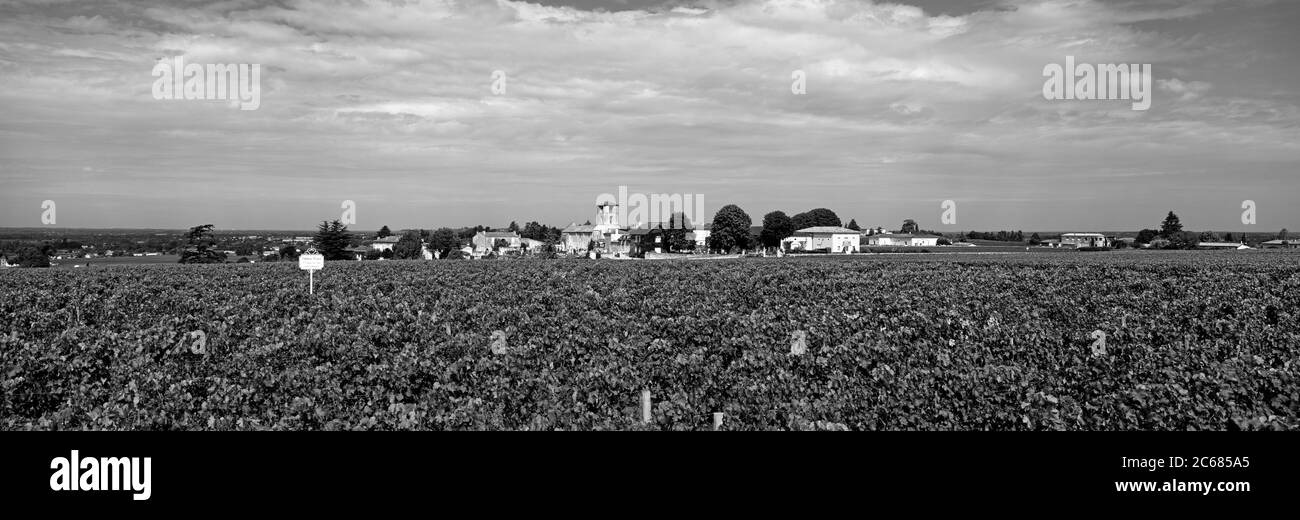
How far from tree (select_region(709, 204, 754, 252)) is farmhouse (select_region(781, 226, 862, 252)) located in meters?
9.43

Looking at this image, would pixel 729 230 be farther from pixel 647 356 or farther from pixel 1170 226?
pixel 647 356

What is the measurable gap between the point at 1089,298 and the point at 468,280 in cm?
2433

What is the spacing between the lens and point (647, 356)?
56.6ft

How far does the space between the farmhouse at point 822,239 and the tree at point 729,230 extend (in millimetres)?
9433

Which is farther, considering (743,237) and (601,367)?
(743,237)

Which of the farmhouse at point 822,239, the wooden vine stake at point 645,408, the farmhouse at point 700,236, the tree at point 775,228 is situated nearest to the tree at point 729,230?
the farmhouse at point 700,236

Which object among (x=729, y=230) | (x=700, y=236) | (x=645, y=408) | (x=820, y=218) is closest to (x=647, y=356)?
(x=645, y=408)

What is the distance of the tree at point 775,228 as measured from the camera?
153375 mm

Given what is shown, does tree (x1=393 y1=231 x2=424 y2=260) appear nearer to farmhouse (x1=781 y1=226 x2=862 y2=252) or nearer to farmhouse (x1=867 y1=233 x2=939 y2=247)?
farmhouse (x1=781 y1=226 x2=862 y2=252)

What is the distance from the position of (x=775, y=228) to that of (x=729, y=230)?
69.9 feet
